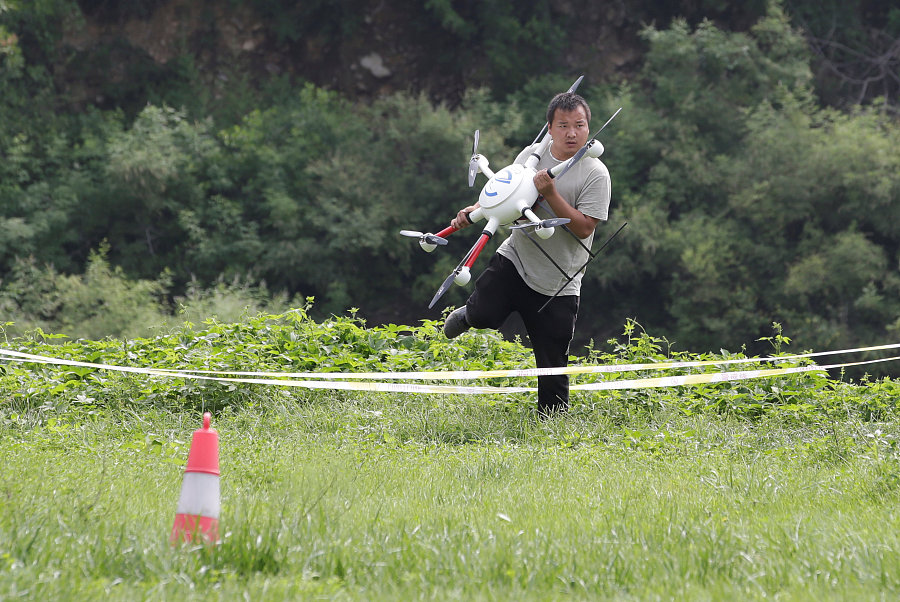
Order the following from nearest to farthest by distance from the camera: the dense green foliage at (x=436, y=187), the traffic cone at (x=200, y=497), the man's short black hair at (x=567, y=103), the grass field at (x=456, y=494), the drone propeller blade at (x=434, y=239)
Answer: the grass field at (x=456, y=494) < the traffic cone at (x=200, y=497) < the drone propeller blade at (x=434, y=239) < the man's short black hair at (x=567, y=103) < the dense green foliage at (x=436, y=187)

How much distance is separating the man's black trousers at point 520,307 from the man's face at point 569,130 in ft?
2.26

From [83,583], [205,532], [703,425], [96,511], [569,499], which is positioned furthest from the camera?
[703,425]

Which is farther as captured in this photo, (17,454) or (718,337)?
(718,337)

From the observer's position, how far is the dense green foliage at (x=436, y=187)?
2475cm

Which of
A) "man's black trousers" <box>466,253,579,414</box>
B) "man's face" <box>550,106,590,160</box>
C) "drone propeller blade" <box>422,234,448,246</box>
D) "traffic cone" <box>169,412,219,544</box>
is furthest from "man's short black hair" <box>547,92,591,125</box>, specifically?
"traffic cone" <box>169,412,219,544</box>

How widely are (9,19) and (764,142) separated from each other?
63.7 ft

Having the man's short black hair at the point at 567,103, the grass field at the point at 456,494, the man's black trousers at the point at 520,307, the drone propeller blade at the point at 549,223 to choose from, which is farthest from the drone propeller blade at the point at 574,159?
the grass field at the point at 456,494

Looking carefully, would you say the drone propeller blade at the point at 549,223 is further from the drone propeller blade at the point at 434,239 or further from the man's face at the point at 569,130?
the man's face at the point at 569,130

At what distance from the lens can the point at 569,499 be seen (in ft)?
13.9

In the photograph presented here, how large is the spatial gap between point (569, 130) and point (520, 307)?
100cm

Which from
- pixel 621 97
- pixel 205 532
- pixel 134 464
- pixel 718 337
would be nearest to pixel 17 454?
pixel 134 464

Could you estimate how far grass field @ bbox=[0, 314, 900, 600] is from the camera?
3062 millimetres

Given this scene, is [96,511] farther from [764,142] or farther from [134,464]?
[764,142]

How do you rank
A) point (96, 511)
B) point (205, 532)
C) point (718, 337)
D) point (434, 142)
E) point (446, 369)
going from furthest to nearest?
point (434, 142)
point (718, 337)
point (446, 369)
point (96, 511)
point (205, 532)
